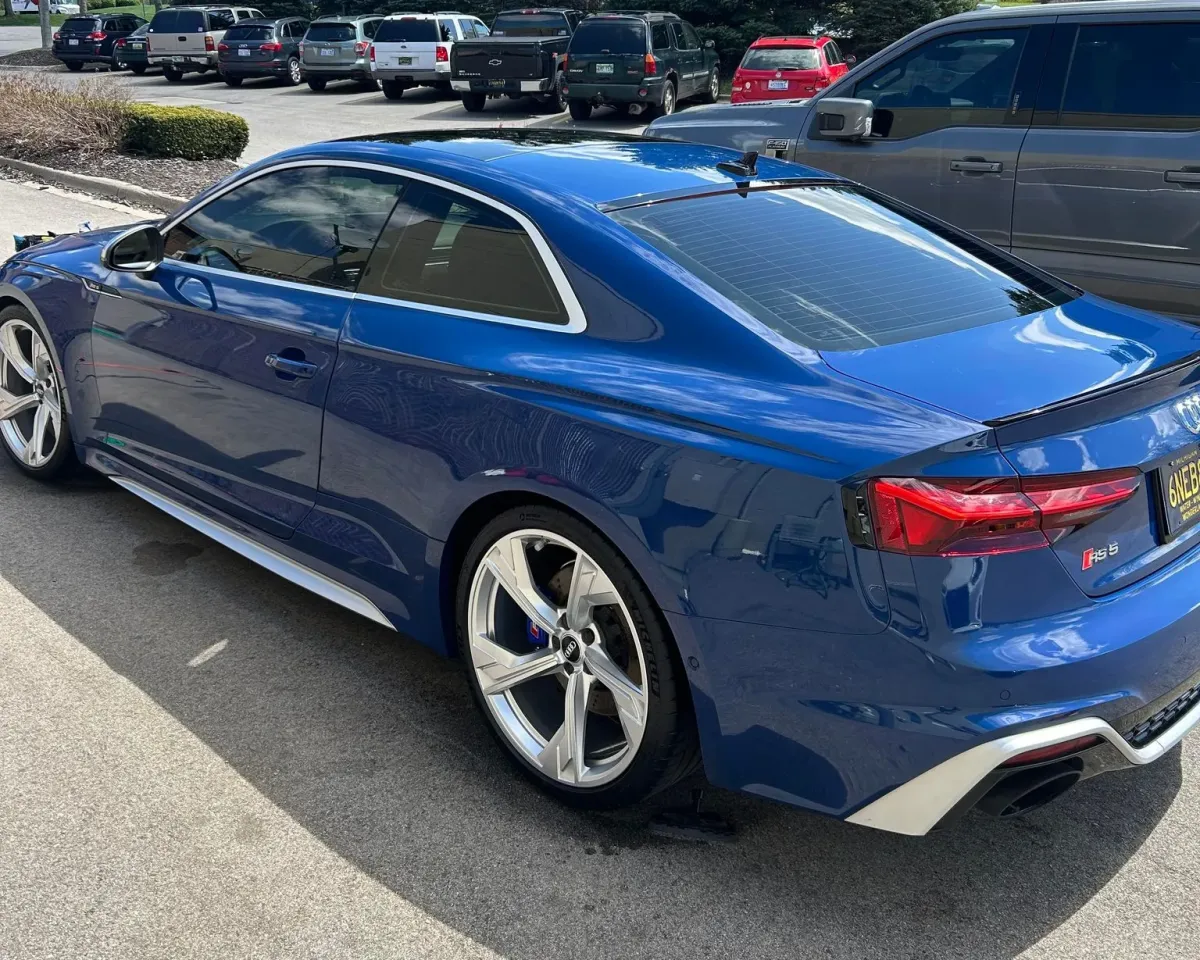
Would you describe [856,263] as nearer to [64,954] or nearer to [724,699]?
[724,699]

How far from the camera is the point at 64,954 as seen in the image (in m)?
2.63

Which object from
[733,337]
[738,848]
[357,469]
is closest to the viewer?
[733,337]

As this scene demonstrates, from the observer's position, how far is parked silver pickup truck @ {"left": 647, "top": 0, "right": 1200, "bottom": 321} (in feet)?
19.0

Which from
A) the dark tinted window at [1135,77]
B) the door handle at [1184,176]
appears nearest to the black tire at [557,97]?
the dark tinted window at [1135,77]

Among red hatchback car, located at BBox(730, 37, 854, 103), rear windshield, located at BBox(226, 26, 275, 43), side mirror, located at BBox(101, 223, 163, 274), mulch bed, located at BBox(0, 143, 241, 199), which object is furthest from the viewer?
rear windshield, located at BBox(226, 26, 275, 43)

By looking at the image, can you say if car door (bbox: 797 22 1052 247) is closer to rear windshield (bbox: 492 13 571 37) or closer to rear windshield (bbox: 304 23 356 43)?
rear windshield (bbox: 492 13 571 37)

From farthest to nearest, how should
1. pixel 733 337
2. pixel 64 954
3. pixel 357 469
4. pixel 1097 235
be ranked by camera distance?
pixel 1097 235 → pixel 357 469 → pixel 733 337 → pixel 64 954

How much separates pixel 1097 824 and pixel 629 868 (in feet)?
3.96

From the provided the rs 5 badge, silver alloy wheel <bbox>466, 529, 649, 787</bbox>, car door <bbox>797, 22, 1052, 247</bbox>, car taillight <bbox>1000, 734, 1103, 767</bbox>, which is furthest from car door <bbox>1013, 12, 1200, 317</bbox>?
silver alloy wheel <bbox>466, 529, 649, 787</bbox>

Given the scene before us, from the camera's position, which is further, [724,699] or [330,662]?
[330,662]

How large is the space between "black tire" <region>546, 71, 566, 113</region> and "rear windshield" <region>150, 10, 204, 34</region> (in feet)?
41.8

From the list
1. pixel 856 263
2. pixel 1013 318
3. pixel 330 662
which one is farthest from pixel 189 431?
pixel 1013 318

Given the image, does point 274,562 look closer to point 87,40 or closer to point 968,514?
point 968,514

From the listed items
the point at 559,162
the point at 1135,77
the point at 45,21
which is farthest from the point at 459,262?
the point at 45,21
